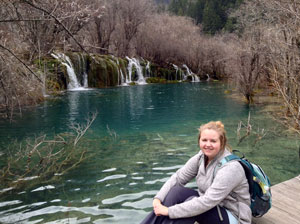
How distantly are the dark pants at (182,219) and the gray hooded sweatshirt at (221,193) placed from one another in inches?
3.5

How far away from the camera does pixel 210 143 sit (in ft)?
8.60

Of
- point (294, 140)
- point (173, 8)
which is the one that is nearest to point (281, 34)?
point (294, 140)

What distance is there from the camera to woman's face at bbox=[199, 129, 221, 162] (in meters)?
2.61

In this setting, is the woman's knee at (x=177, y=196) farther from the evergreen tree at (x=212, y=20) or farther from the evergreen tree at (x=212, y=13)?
the evergreen tree at (x=212, y=20)

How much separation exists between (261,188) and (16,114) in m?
12.0

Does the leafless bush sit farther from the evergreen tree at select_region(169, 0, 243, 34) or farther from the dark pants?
the evergreen tree at select_region(169, 0, 243, 34)

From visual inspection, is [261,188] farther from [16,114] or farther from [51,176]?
[16,114]

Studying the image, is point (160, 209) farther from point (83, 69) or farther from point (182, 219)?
point (83, 69)

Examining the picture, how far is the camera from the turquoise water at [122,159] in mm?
4191

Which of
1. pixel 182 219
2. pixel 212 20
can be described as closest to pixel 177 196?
pixel 182 219

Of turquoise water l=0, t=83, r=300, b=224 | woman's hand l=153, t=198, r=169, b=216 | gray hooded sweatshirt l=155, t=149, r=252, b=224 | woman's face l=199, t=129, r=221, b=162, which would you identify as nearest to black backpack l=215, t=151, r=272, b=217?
gray hooded sweatshirt l=155, t=149, r=252, b=224

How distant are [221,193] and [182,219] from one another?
17.9 inches

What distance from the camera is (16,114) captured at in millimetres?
12297

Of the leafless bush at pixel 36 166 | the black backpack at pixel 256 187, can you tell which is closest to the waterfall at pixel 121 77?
the leafless bush at pixel 36 166
